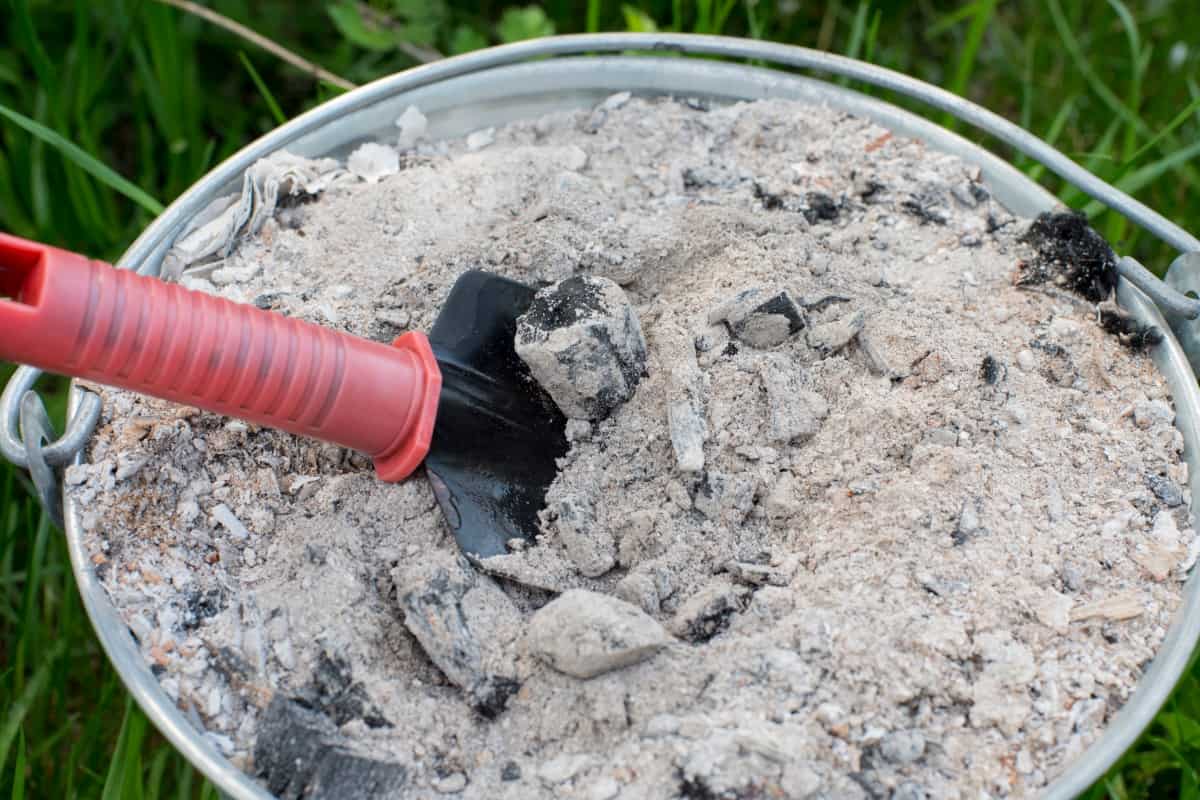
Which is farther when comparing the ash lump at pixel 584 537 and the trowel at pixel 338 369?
the ash lump at pixel 584 537

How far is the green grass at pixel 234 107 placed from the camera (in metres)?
1.26

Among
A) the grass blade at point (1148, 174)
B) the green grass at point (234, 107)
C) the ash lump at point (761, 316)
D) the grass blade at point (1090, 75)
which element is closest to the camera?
the ash lump at point (761, 316)

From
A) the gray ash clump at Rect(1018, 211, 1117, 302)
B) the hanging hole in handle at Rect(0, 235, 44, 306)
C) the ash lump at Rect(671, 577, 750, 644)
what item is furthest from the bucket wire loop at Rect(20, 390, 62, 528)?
the gray ash clump at Rect(1018, 211, 1117, 302)

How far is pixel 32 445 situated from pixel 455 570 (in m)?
0.35

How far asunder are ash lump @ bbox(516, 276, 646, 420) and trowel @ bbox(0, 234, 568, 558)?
0.12 ft

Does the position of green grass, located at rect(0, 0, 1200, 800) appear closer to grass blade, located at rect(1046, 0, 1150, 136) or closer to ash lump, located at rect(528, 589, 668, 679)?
grass blade, located at rect(1046, 0, 1150, 136)

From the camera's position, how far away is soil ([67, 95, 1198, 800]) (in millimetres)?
796

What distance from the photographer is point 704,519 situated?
3.09ft

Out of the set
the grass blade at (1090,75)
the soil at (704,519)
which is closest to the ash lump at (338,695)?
the soil at (704,519)

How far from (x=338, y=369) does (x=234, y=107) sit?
1209 mm

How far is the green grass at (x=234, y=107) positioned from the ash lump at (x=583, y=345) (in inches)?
19.2

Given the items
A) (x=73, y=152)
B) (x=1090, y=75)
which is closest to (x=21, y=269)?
(x=73, y=152)

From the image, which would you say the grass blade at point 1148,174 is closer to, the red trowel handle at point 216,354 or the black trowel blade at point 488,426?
the black trowel blade at point 488,426

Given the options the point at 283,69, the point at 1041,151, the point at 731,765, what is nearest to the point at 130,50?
the point at 283,69
